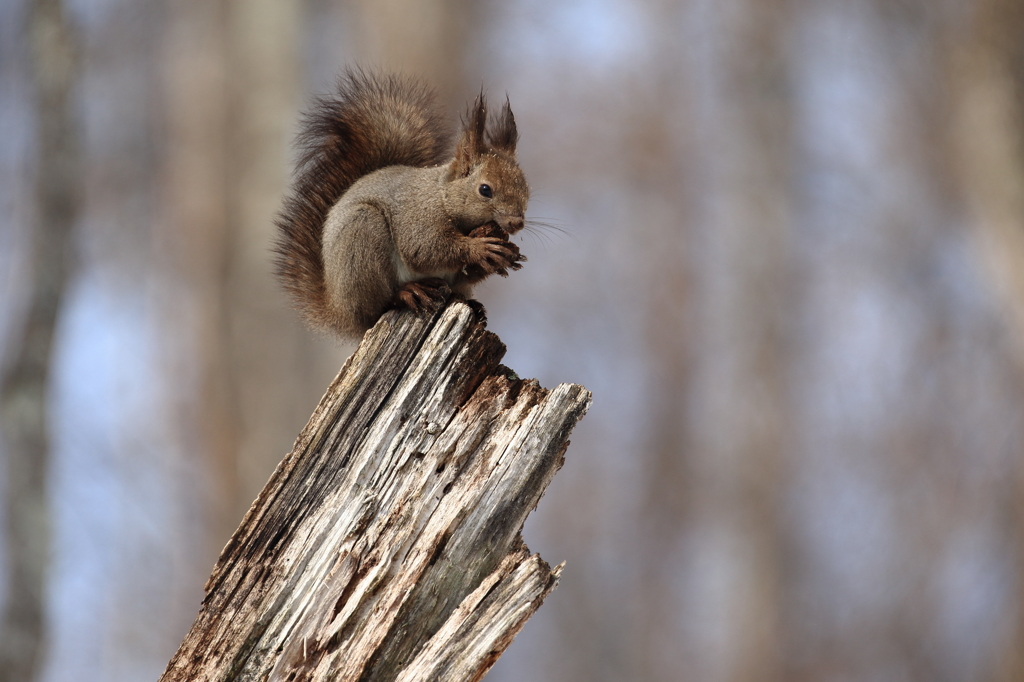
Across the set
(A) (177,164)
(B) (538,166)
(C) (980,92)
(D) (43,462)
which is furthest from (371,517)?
(A) (177,164)

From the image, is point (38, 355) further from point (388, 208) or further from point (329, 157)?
point (388, 208)

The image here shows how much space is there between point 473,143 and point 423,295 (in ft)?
1.81

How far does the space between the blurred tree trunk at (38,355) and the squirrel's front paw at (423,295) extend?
2.71 meters

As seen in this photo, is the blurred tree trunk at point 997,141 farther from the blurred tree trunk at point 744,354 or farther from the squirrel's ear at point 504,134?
the squirrel's ear at point 504,134

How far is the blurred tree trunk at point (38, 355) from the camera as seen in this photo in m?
4.26

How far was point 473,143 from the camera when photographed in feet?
8.77

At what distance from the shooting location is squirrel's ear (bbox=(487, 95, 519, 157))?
107 inches

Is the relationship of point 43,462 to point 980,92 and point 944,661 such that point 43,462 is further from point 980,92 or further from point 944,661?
point 980,92

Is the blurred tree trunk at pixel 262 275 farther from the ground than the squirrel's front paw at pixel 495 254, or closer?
farther from the ground

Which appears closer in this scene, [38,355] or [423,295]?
[423,295]

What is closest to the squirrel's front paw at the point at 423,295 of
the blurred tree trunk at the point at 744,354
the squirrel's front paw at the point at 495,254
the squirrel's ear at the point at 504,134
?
the squirrel's front paw at the point at 495,254

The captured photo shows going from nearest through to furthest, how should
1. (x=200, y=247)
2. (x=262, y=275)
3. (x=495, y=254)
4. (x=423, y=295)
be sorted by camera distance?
(x=423, y=295) → (x=495, y=254) → (x=262, y=275) → (x=200, y=247)

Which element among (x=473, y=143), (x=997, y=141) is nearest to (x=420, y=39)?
(x=997, y=141)

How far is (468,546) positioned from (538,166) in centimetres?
685
